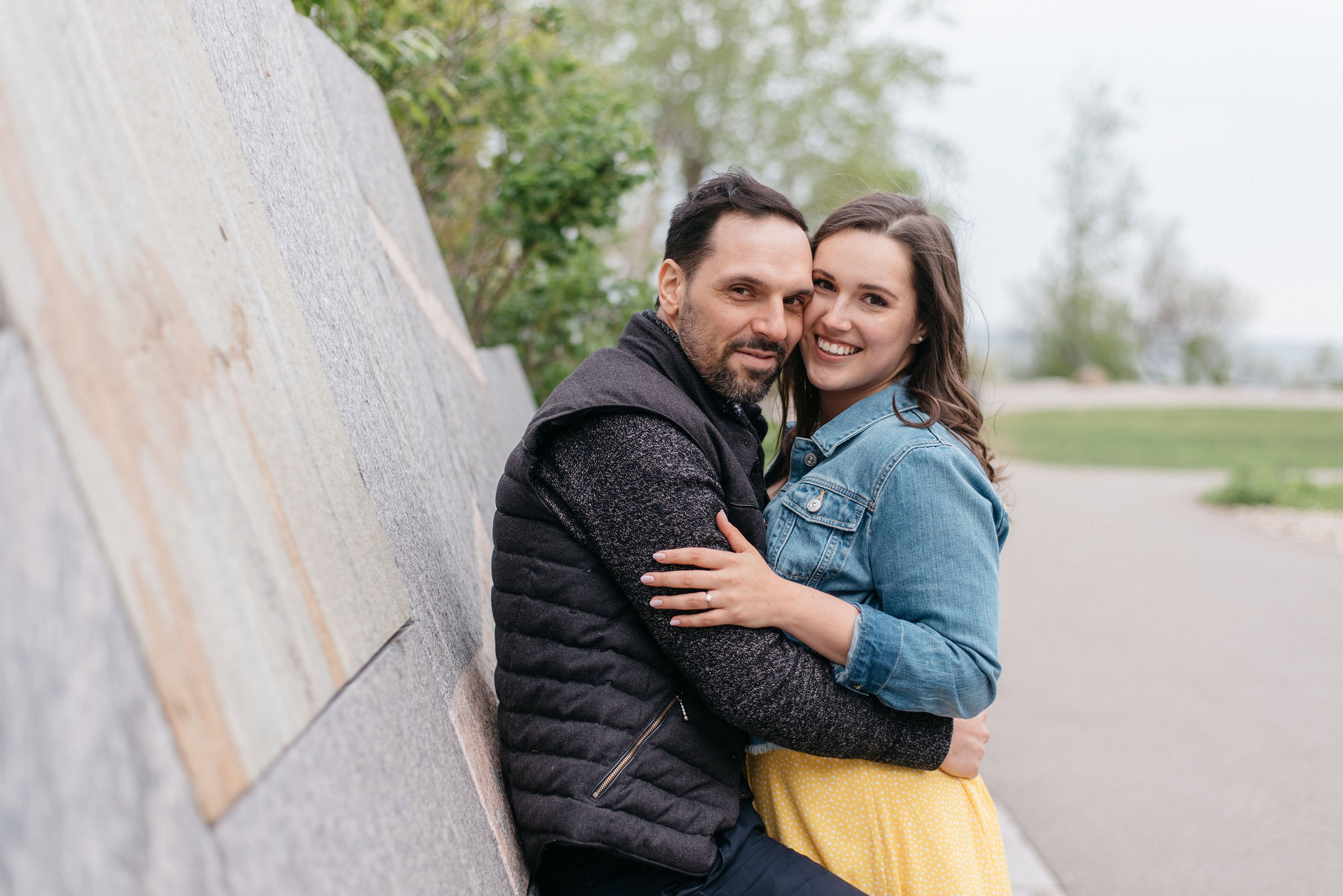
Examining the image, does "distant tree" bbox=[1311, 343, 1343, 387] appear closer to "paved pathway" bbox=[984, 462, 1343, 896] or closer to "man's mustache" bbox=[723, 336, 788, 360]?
"paved pathway" bbox=[984, 462, 1343, 896]

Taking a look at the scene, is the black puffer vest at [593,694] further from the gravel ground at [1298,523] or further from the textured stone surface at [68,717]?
the gravel ground at [1298,523]

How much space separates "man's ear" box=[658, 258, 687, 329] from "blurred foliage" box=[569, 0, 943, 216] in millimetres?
14742

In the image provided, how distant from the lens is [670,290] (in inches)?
92.9

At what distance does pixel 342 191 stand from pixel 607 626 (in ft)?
4.20

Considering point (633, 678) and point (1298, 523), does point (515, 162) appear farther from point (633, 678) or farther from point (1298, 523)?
point (1298, 523)

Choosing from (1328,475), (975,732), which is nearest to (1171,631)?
(975,732)

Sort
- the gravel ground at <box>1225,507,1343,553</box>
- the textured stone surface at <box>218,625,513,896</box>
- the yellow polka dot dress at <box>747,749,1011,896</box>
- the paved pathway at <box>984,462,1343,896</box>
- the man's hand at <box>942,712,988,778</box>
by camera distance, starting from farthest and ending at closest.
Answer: the gravel ground at <box>1225,507,1343,553</box> → the paved pathway at <box>984,462,1343,896</box> → the man's hand at <box>942,712,988,778</box> → the yellow polka dot dress at <box>747,749,1011,896</box> → the textured stone surface at <box>218,625,513,896</box>

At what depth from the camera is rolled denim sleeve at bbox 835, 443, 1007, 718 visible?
191 centimetres

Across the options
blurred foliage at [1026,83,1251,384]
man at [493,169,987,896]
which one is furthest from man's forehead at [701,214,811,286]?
blurred foliage at [1026,83,1251,384]

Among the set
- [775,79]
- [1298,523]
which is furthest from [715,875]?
[775,79]

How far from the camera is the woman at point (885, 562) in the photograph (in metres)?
1.91

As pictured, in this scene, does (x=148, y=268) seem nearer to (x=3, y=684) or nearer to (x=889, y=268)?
(x=3, y=684)

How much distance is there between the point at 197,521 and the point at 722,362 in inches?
56.1

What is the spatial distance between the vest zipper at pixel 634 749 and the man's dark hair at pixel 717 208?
3.35ft
